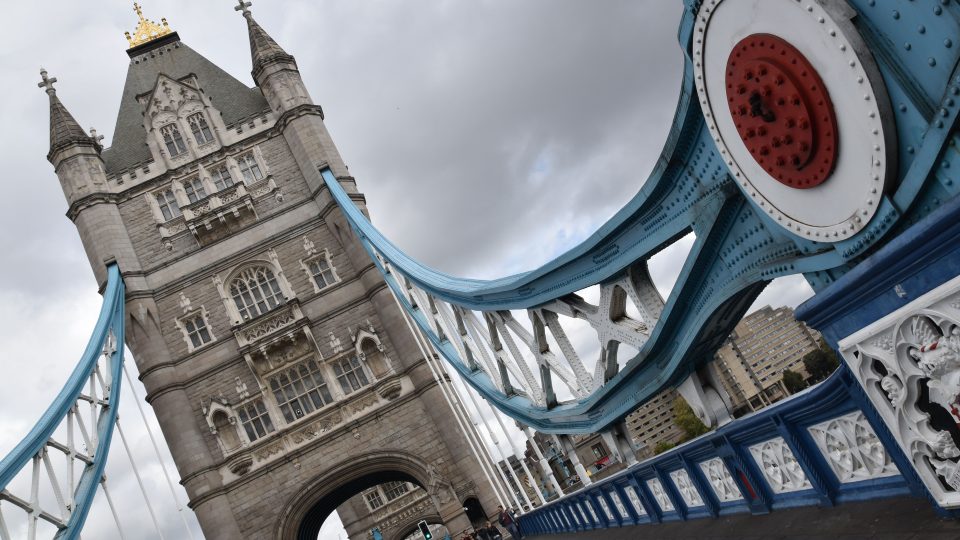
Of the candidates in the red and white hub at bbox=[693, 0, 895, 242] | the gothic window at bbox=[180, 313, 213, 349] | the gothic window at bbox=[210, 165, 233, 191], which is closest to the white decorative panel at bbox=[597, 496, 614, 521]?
the red and white hub at bbox=[693, 0, 895, 242]

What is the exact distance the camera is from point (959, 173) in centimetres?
330

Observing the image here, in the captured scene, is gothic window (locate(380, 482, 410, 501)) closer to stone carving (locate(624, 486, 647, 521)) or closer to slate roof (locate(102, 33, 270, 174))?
slate roof (locate(102, 33, 270, 174))

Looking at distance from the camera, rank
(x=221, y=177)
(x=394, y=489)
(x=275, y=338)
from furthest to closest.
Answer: (x=394, y=489) < (x=221, y=177) < (x=275, y=338)

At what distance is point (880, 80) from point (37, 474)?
1387cm

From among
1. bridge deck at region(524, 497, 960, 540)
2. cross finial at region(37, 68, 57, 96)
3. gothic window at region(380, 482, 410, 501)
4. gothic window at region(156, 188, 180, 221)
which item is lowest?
bridge deck at region(524, 497, 960, 540)

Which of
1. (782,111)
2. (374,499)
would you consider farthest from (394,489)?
(782,111)

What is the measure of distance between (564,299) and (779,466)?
2.81 meters

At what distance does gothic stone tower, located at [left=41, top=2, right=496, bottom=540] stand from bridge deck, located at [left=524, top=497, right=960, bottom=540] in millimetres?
14919

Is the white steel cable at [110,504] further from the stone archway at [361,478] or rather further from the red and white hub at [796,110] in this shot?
the red and white hub at [796,110]

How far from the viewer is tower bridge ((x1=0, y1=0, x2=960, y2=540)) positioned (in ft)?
11.7

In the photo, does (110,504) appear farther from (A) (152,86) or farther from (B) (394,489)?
(B) (394,489)

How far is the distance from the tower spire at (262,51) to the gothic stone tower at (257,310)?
0.05m

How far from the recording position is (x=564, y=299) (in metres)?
7.85

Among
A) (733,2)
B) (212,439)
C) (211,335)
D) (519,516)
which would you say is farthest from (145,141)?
(733,2)
